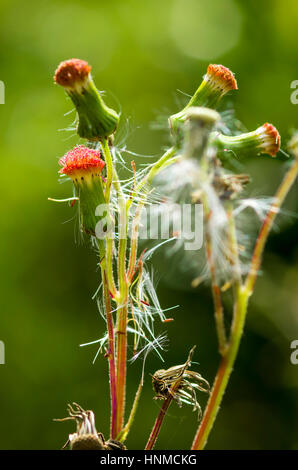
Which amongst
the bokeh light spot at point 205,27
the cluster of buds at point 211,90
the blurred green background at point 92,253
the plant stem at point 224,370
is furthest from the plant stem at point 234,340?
the bokeh light spot at point 205,27

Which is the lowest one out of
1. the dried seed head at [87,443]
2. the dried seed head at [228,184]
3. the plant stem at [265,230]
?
the dried seed head at [87,443]

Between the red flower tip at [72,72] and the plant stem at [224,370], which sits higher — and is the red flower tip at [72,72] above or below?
above

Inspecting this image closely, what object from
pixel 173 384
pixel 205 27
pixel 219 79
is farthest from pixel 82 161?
pixel 205 27

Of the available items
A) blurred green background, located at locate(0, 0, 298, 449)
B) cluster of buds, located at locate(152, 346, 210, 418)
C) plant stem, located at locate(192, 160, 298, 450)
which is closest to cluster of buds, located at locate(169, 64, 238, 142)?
plant stem, located at locate(192, 160, 298, 450)

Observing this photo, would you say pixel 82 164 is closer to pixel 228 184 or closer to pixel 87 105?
pixel 87 105

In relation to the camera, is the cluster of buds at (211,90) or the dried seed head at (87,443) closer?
the dried seed head at (87,443)

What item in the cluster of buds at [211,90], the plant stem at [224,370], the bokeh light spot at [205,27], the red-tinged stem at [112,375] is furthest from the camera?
the bokeh light spot at [205,27]

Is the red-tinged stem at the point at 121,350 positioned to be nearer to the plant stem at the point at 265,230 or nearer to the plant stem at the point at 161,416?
the plant stem at the point at 161,416
